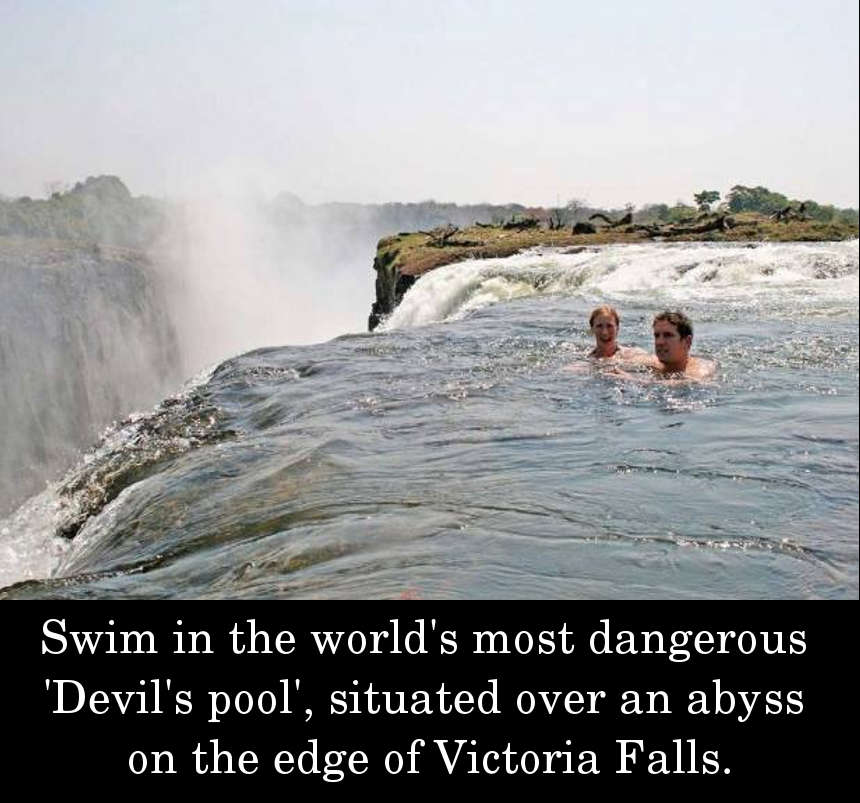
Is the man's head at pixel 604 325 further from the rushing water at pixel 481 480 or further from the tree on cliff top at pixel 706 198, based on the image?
the tree on cliff top at pixel 706 198

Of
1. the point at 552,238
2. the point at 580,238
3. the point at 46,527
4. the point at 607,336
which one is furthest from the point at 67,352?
the point at 607,336

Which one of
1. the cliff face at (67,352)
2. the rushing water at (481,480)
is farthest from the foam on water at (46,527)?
the cliff face at (67,352)

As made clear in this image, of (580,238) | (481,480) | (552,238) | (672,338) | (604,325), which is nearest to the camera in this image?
(481,480)

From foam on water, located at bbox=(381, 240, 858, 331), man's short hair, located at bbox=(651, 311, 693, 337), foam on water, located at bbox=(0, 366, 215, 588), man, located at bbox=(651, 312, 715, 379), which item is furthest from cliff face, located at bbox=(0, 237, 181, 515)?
man's short hair, located at bbox=(651, 311, 693, 337)

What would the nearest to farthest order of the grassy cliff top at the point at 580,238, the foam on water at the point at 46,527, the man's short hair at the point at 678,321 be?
the foam on water at the point at 46,527
the man's short hair at the point at 678,321
the grassy cliff top at the point at 580,238

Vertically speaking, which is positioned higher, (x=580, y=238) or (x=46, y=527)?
(x=580, y=238)

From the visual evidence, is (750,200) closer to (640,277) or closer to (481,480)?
(640,277)
